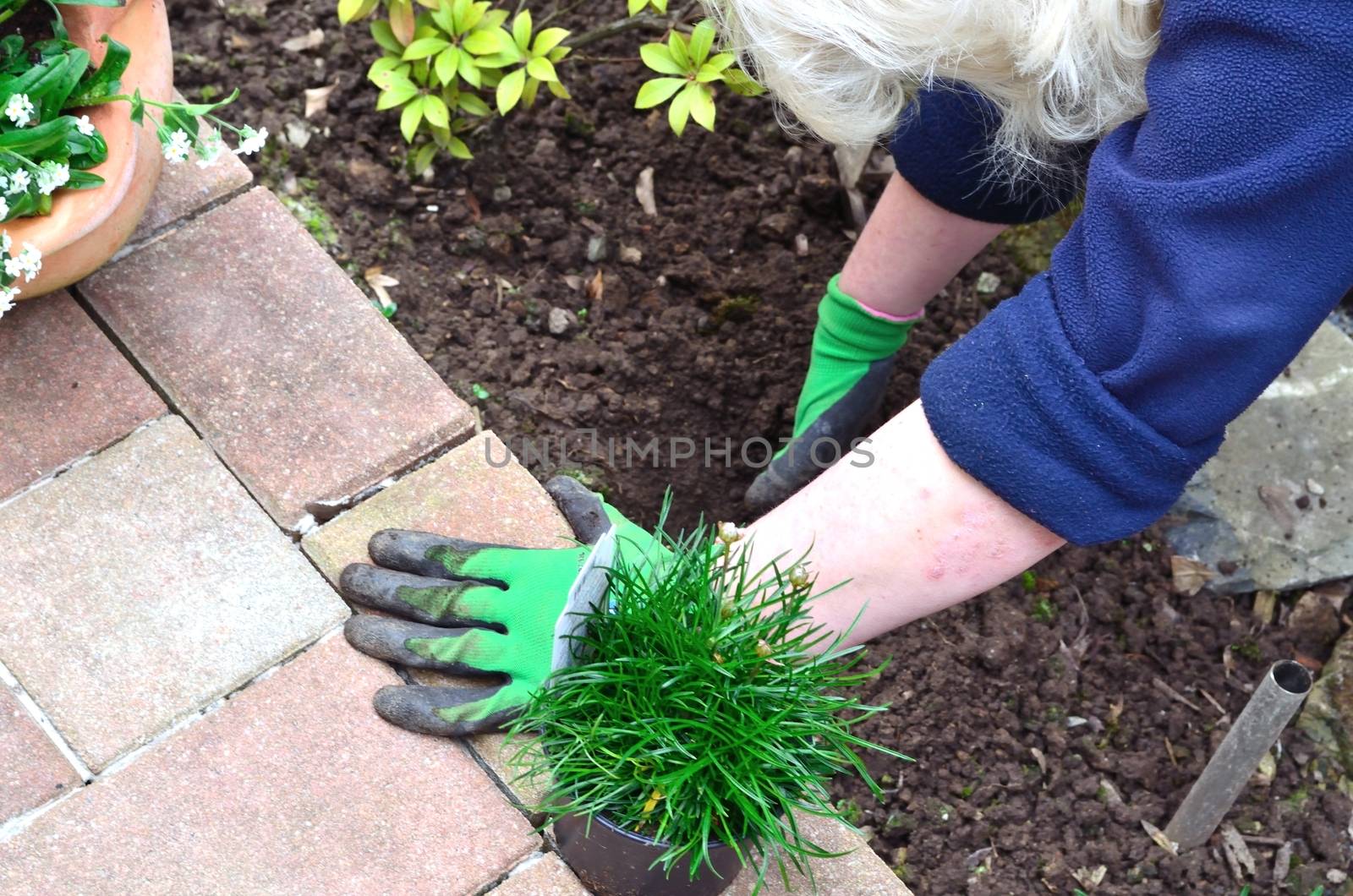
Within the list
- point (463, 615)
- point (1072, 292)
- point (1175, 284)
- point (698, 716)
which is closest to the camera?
point (1175, 284)

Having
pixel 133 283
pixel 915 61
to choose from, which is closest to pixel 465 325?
pixel 133 283

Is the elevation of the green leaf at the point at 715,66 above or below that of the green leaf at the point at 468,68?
above

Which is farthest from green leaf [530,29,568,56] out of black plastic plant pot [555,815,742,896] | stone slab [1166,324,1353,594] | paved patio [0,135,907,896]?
stone slab [1166,324,1353,594]

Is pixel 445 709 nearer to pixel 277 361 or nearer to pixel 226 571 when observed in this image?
pixel 226 571

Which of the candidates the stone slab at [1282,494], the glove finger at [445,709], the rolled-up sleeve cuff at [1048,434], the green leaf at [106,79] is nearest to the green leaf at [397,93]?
the green leaf at [106,79]

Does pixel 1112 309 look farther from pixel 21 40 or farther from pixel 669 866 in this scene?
pixel 21 40

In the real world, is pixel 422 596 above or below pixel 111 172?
below

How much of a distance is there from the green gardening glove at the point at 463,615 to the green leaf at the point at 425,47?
2.92 feet

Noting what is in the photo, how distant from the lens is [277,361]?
2.00 meters

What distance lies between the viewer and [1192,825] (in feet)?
6.48

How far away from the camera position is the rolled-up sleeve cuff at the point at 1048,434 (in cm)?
140

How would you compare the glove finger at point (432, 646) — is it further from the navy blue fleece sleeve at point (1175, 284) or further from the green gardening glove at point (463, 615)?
the navy blue fleece sleeve at point (1175, 284)

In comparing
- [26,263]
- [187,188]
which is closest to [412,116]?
[187,188]

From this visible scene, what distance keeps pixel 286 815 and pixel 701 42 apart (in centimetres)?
137
